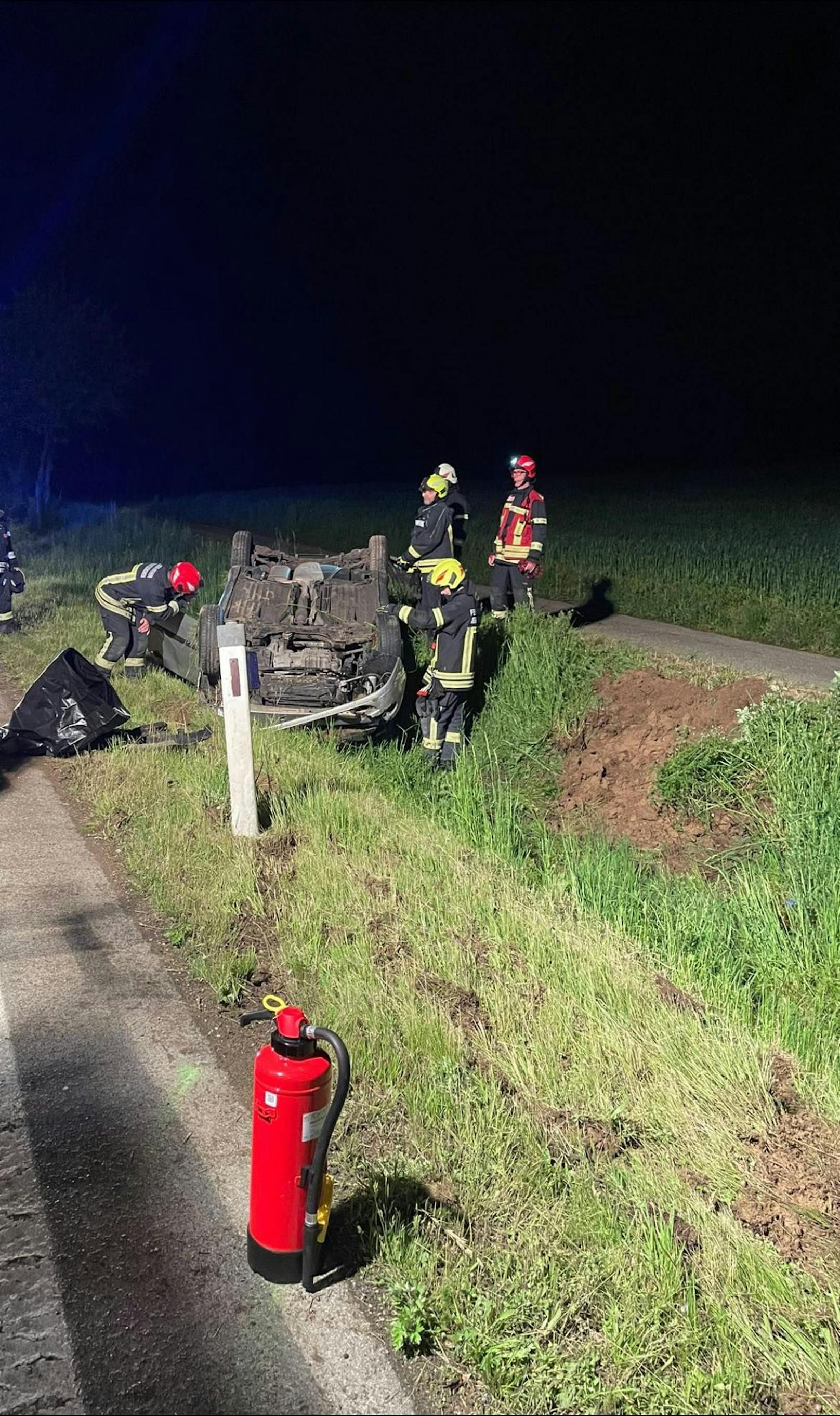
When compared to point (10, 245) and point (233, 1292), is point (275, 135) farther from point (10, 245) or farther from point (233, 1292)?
point (233, 1292)

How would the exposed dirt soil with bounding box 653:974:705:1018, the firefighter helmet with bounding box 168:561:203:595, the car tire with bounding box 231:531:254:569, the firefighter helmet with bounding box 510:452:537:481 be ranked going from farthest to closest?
1. the firefighter helmet with bounding box 510:452:537:481
2. the car tire with bounding box 231:531:254:569
3. the firefighter helmet with bounding box 168:561:203:595
4. the exposed dirt soil with bounding box 653:974:705:1018

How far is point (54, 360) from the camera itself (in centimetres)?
3444

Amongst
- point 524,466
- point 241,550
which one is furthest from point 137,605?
point 524,466

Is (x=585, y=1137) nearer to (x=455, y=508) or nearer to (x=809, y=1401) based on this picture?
(x=809, y=1401)

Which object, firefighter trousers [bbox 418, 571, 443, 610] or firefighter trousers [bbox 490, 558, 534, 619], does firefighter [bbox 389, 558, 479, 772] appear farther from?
firefighter trousers [bbox 490, 558, 534, 619]

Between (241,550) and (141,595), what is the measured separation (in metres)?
1.06

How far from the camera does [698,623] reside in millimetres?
12930

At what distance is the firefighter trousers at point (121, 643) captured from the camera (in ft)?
33.8

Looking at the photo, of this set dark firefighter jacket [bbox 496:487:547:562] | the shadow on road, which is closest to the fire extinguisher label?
the shadow on road

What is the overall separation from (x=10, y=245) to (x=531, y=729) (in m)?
54.5

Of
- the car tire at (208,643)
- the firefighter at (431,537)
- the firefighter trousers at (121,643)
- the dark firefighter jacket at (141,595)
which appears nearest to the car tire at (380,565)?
the firefighter at (431,537)

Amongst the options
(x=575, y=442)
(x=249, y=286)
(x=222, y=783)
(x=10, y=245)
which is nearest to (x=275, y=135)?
(x=249, y=286)

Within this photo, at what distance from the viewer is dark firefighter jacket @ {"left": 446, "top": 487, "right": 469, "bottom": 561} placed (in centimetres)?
1114

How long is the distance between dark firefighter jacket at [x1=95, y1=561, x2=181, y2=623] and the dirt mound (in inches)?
149
